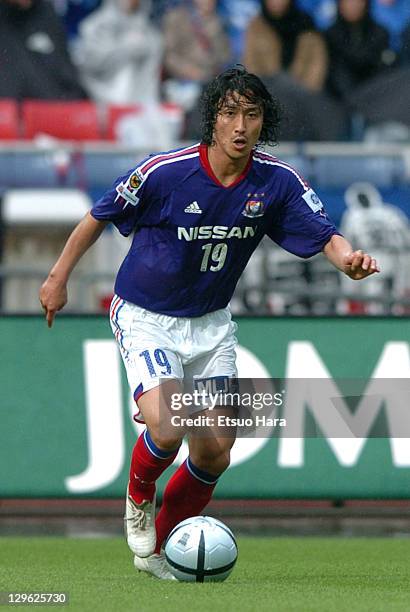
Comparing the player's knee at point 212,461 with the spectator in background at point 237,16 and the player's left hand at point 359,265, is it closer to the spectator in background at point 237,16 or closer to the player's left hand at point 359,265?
the player's left hand at point 359,265

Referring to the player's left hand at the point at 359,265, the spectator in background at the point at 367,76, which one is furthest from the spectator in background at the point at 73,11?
the player's left hand at the point at 359,265

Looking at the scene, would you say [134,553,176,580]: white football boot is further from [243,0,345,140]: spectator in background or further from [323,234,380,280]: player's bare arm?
[243,0,345,140]: spectator in background

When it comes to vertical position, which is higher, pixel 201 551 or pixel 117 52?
pixel 117 52

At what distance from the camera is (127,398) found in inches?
392

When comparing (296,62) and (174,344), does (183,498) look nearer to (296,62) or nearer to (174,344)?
(174,344)

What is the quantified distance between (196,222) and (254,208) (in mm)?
294

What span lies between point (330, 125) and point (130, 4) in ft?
8.71

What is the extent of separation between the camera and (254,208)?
21.6 ft

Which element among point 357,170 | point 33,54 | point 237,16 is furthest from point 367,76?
point 33,54

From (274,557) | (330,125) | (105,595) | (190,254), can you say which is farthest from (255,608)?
(330,125)

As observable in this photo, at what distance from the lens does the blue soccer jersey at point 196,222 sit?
21.3ft

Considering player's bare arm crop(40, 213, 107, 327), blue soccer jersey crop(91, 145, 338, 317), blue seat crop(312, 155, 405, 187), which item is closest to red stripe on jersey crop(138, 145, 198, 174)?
blue soccer jersey crop(91, 145, 338, 317)

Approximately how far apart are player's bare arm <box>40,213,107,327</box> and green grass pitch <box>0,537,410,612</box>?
1.28m

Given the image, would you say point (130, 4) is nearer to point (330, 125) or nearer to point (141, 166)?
point (330, 125)
